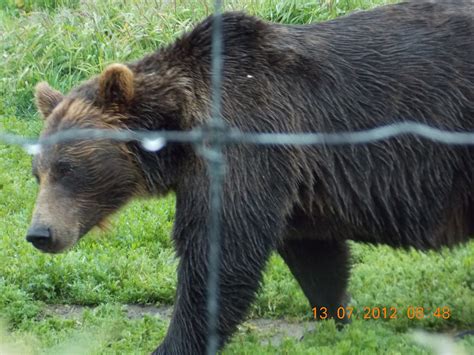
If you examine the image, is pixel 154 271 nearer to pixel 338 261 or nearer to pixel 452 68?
pixel 338 261

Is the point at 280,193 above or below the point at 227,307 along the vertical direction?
above

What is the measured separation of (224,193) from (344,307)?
51.0 inches

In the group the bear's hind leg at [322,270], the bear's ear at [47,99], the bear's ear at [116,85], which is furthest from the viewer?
the bear's hind leg at [322,270]

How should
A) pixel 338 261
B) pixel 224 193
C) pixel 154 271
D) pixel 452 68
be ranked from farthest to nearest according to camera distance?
pixel 154 271 → pixel 338 261 → pixel 452 68 → pixel 224 193

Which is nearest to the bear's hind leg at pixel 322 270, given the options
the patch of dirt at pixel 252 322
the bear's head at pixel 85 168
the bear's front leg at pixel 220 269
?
the patch of dirt at pixel 252 322

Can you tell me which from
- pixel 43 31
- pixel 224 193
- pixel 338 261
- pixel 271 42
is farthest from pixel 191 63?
pixel 43 31

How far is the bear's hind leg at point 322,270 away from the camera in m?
4.55

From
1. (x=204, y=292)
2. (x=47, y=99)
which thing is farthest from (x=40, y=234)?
(x=47, y=99)

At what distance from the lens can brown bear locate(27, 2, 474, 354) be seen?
3.78 meters

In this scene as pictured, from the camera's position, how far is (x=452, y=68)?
13.2ft
